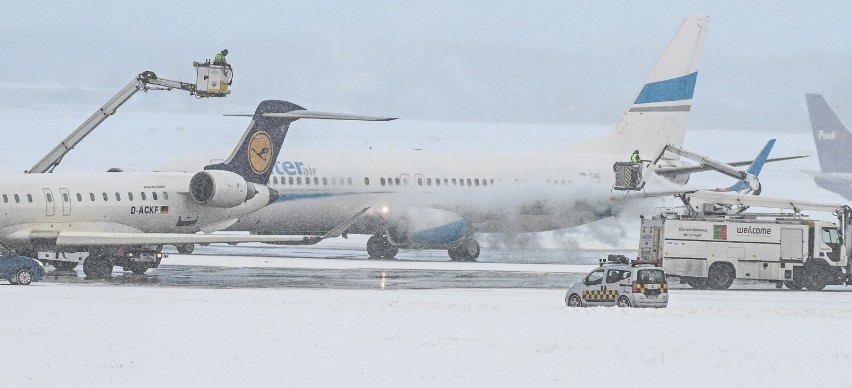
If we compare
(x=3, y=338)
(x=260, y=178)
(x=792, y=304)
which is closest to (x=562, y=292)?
(x=792, y=304)

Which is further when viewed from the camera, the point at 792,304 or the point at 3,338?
the point at 792,304

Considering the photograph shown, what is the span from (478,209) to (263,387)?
161 feet

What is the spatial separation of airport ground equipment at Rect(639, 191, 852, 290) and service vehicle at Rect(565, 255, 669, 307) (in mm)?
9722

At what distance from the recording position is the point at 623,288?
4094 cm

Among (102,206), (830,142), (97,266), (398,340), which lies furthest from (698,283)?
(830,142)

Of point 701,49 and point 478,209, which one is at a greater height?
point 701,49

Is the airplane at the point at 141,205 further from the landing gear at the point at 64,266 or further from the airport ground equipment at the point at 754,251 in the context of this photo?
the airport ground equipment at the point at 754,251

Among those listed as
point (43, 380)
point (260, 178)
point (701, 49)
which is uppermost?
point (701, 49)

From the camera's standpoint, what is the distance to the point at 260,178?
2323 inches

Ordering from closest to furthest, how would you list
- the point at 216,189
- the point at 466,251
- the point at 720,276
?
the point at 720,276 < the point at 216,189 < the point at 466,251

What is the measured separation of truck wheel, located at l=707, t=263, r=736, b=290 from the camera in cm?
5088

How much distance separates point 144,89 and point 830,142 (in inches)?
2897

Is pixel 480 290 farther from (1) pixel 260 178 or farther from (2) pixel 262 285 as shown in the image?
(1) pixel 260 178

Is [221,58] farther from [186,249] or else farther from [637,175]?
[637,175]
